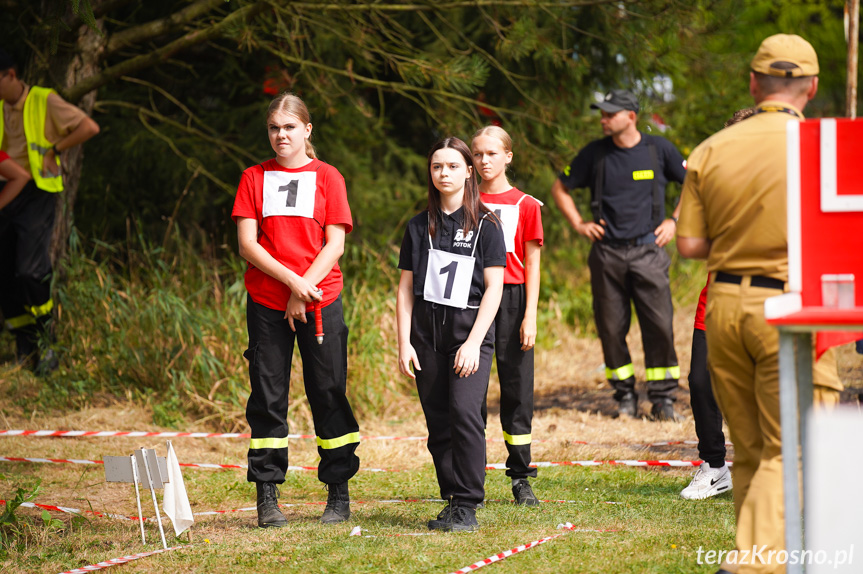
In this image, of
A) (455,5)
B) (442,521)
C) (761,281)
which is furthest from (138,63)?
(761,281)

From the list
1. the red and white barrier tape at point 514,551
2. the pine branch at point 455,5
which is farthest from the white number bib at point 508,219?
the pine branch at point 455,5

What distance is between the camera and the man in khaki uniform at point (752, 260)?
10.3 ft

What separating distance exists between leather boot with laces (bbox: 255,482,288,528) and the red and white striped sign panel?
104 inches

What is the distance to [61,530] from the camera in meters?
4.52

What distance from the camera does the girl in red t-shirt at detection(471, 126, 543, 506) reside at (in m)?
4.90

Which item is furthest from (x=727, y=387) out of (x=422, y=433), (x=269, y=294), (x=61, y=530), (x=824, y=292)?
(x=422, y=433)

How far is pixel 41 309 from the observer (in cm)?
760

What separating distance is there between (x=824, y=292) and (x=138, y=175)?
780 cm

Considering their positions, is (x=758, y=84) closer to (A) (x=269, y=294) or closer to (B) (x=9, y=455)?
(A) (x=269, y=294)

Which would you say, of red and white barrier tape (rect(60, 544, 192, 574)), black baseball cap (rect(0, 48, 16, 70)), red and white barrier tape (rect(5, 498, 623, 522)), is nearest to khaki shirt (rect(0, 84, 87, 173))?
black baseball cap (rect(0, 48, 16, 70))

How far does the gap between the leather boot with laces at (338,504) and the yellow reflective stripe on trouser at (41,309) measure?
13.0ft

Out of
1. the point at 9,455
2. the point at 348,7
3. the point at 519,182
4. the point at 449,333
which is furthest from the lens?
the point at 519,182

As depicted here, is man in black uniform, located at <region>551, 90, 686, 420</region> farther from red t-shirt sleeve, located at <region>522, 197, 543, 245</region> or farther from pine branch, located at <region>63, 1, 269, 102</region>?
pine branch, located at <region>63, 1, 269, 102</region>

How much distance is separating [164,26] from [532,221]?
14.1ft
